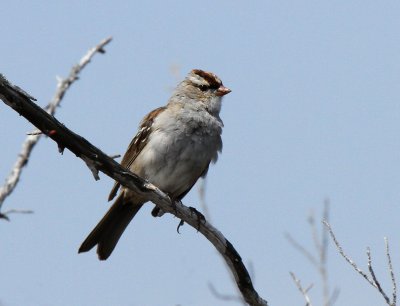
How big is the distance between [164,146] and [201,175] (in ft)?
1.92

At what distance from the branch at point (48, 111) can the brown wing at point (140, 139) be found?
732 millimetres

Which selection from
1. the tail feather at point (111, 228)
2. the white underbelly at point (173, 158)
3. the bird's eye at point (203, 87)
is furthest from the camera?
the bird's eye at point (203, 87)

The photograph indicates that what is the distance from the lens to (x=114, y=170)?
4773mm

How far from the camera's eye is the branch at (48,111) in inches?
237

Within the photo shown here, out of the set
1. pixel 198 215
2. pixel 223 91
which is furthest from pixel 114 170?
pixel 223 91

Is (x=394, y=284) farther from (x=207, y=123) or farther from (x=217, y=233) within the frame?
(x=207, y=123)

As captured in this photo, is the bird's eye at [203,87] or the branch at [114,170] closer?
the branch at [114,170]

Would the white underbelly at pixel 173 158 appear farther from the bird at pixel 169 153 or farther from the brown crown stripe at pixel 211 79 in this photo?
the brown crown stripe at pixel 211 79

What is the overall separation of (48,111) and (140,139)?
0.97 meters

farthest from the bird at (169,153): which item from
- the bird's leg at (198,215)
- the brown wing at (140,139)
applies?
the bird's leg at (198,215)

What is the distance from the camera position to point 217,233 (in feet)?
18.1

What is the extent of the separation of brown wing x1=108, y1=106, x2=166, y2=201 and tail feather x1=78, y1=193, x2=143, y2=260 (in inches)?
10.6

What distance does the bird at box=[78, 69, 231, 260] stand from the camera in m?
6.70

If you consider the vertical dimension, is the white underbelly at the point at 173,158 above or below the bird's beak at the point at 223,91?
below
